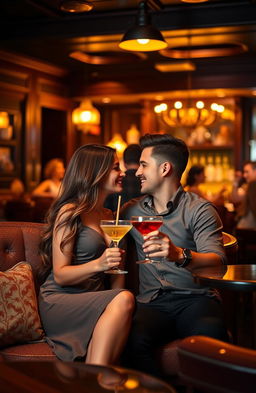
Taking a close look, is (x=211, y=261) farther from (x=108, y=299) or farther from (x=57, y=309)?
(x=57, y=309)

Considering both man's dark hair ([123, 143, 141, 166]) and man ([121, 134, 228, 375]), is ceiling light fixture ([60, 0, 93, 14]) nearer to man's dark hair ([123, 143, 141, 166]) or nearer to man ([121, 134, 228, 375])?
man's dark hair ([123, 143, 141, 166])

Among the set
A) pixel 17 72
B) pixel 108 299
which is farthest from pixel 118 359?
pixel 17 72

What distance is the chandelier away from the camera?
916cm

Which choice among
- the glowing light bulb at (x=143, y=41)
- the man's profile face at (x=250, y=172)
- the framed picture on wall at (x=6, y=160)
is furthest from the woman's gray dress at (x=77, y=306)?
the framed picture on wall at (x=6, y=160)

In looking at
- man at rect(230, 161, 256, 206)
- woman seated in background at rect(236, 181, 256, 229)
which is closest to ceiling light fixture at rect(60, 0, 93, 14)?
woman seated in background at rect(236, 181, 256, 229)

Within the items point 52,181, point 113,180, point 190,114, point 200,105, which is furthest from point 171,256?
point 200,105

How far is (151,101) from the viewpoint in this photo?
10.6 m

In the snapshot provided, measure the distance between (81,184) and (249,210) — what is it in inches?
151

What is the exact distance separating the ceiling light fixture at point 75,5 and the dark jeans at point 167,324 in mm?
3853

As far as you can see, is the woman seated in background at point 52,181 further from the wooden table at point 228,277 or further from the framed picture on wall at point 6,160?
the wooden table at point 228,277

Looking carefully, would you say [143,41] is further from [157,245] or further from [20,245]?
[157,245]

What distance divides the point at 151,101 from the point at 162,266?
778cm

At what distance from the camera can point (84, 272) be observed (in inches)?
110

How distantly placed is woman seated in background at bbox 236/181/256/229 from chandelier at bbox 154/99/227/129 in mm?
2778
